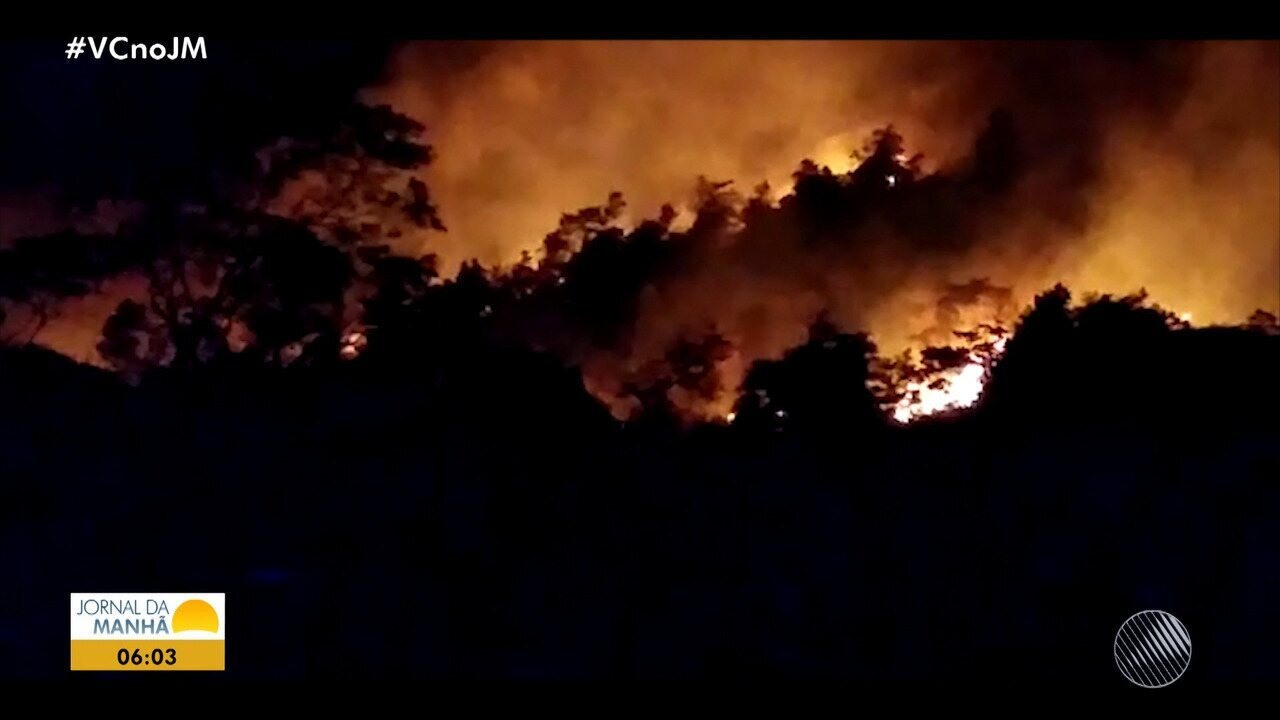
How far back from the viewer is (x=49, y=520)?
1.58 metres

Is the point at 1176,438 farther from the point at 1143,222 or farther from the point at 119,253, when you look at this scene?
the point at 119,253

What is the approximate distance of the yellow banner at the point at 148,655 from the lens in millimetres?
1567

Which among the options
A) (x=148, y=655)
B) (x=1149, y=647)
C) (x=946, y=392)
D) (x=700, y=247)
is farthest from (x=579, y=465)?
(x=1149, y=647)

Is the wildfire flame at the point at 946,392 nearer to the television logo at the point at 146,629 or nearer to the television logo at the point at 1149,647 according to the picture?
the television logo at the point at 1149,647

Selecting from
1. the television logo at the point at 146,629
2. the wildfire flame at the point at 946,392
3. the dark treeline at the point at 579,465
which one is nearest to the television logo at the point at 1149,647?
the dark treeline at the point at 579,465

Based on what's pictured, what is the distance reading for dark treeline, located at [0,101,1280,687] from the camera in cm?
158

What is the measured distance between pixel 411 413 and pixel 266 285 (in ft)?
0.78

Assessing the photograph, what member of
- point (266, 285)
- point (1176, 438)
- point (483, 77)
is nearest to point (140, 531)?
point (266, 285)

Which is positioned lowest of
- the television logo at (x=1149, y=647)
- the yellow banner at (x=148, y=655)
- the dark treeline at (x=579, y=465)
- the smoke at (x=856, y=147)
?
the television logo at (x=1149, y=647)

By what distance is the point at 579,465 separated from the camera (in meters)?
1.59

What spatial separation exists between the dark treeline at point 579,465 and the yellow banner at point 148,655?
3 centimetres

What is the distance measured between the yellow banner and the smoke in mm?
553

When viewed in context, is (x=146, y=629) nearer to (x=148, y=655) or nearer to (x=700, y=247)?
(x=148, y=655)

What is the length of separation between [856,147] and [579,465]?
52 centimetres
